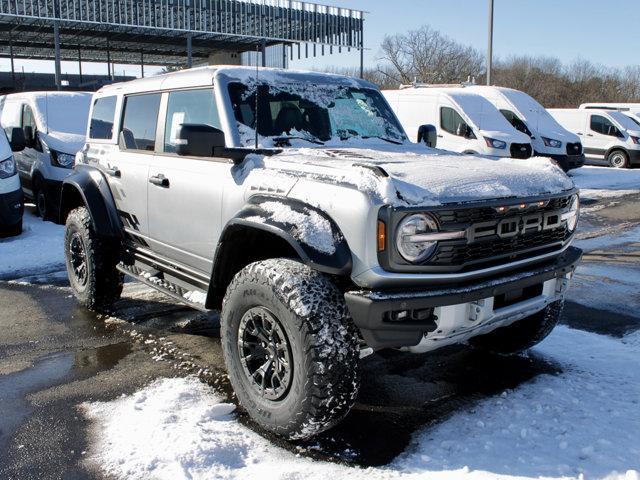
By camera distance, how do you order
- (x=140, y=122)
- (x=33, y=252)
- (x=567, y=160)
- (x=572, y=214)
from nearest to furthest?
(x=572, y=214) < (x=140, y=122) < (x=33, y=252) < (x=567, y=160)

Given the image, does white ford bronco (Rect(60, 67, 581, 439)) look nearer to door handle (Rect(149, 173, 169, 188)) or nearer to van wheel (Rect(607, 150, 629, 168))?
door handle (Rect(149, 173, 169, 188))

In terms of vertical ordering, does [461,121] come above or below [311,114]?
above

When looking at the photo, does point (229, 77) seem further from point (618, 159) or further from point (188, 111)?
point (618, 159)

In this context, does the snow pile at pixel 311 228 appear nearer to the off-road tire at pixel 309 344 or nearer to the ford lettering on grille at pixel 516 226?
the off-road tire at pixel 309 344

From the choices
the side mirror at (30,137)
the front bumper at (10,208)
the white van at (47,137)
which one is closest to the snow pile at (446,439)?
the front bumper at (10,208)

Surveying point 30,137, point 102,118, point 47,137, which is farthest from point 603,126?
point 102,118

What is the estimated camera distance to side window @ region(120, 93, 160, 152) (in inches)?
193

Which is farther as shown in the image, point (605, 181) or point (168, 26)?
point (168, 26)

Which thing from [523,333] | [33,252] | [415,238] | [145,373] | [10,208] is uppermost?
[415,238]

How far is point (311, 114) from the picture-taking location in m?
4.57

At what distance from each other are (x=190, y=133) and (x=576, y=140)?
1501 centimetres

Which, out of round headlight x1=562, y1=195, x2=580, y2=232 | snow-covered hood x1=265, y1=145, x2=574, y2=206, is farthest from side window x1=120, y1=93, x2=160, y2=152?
round headlight x1=562, y1=195, x2=580, y2=232

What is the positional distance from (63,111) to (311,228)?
936 centimetres

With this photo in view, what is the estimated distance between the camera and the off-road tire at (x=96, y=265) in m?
5.38
